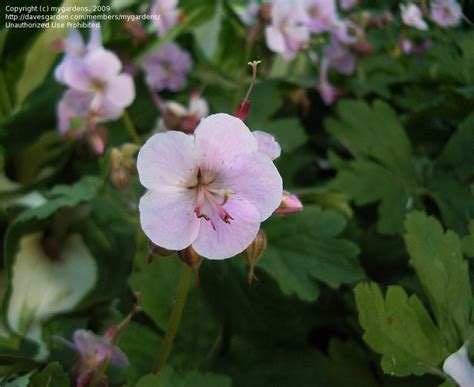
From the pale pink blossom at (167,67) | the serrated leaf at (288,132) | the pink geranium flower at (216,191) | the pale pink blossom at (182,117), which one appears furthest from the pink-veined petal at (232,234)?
the pale pink blossom at (167,67)

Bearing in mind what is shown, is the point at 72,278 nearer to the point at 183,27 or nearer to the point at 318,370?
the point at 318,370

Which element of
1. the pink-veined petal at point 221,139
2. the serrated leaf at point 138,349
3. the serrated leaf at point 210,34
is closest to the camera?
the pink-veined petal at point 221,139

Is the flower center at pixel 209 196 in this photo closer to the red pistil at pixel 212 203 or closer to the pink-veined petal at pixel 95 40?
the red pistil at pixel 212 203

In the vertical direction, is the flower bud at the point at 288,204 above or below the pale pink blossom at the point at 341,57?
above

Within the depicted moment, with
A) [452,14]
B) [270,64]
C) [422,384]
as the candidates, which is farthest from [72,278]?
[452,14]

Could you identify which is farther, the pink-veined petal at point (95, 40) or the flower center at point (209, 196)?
the pink-veined petal at point (95, 40)

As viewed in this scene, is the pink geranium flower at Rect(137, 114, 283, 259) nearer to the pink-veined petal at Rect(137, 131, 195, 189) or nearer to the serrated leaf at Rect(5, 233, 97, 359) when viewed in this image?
the pink-veined petal at Rect(137, 131, 195, 189)

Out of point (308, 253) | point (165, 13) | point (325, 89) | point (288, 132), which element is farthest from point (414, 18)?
point (308, 253)
